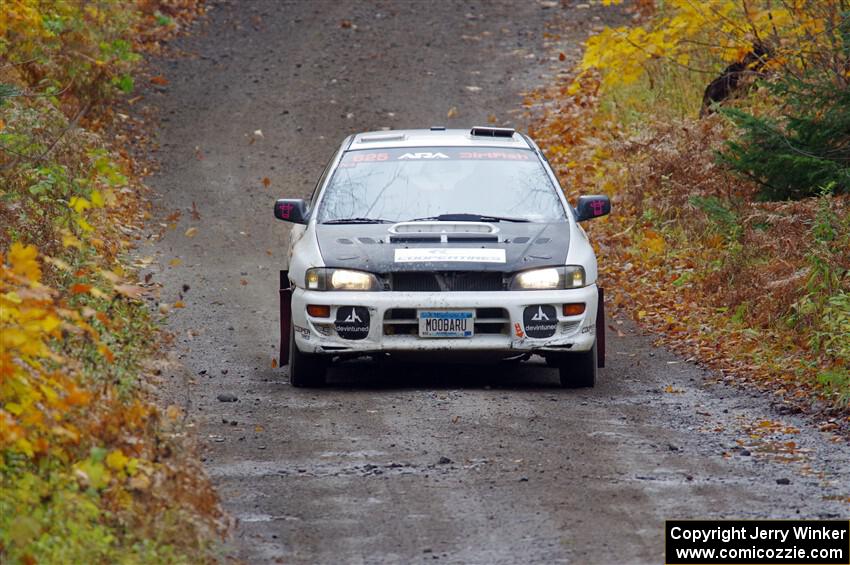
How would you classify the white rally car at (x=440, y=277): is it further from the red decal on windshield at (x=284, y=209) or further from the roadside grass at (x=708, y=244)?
the roadside grass at (x=708, y=244)

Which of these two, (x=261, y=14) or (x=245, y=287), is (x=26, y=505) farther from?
(x=261, y=14)

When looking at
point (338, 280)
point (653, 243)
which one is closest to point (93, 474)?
point (338, 280)

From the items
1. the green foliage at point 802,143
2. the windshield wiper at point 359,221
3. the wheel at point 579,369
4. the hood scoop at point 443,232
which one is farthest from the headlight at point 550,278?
the green foliage at point 802,143

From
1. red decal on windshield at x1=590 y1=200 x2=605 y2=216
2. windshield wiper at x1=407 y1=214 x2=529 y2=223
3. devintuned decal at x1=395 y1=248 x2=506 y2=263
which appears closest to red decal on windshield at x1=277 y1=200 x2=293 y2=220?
windshield wiper at x1=407 y1=214 x2=529 y2=223

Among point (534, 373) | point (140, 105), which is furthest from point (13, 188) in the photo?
point (140, 105)

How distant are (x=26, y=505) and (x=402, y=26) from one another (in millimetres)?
21914

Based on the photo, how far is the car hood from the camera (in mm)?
9664

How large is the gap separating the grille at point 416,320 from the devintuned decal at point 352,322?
14 cm

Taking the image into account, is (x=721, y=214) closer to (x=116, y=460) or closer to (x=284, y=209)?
(x=284, y=209)

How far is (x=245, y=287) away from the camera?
14.9 m

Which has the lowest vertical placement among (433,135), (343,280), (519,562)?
(519,562)

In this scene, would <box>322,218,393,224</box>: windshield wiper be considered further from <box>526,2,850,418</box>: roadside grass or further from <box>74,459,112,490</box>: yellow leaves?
<box>74,459,112,490</box>: yellow leaves

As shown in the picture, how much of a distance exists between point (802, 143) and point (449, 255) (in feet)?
14.8

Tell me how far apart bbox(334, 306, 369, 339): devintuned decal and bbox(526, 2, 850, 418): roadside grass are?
2.96 m
